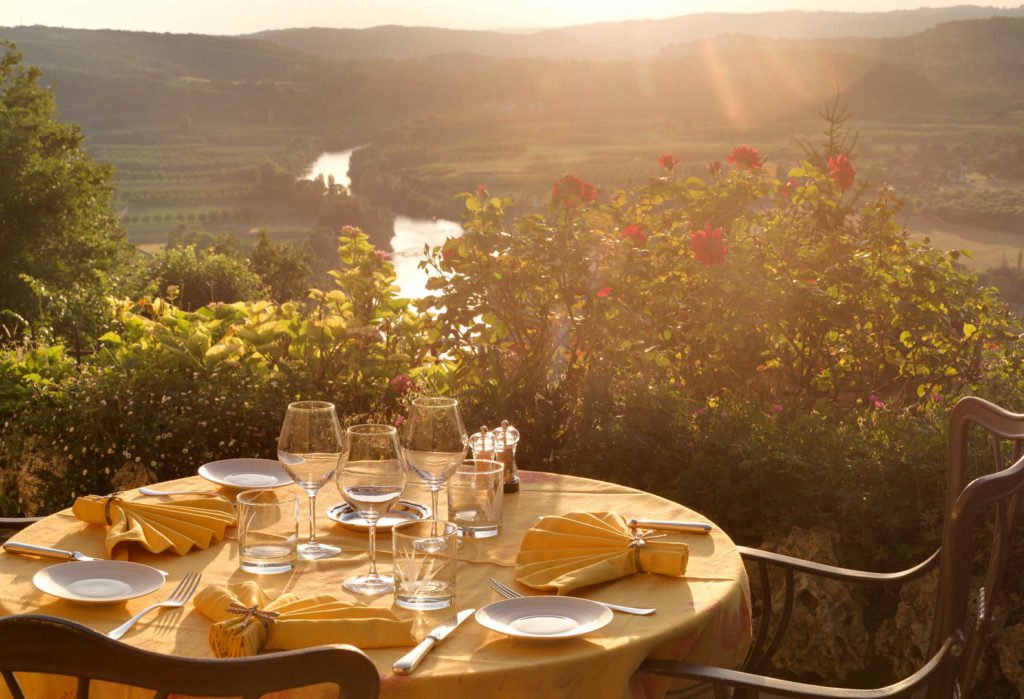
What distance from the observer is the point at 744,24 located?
14852 millimetres

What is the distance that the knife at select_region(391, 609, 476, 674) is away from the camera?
3.95ft

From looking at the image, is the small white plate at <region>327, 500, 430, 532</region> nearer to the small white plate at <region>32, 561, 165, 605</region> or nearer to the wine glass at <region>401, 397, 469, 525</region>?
the wine glass at <region>401, 397, 469, 525</region>

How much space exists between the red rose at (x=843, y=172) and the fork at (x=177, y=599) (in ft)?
11.2

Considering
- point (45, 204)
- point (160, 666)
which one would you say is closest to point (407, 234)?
point (160, 666)

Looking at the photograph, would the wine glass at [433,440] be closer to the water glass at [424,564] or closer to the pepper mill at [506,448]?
the water glass at [424,564]

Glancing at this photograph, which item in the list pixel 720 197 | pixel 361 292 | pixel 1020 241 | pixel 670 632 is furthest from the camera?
pixel 1020 241

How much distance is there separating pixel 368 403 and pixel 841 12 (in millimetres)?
12939

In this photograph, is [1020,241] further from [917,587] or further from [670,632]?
[670,632]

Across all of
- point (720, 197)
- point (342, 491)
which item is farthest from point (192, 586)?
point (720, 197)

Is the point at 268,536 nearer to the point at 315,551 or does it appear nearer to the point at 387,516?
the point at 315,551

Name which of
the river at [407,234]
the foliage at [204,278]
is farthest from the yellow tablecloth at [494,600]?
the foliage at [204,278]

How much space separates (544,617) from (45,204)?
18.6 meters

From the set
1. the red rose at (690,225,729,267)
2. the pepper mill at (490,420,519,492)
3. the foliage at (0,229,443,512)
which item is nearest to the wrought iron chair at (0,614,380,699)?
the pepper mill at (490,420,519,492)

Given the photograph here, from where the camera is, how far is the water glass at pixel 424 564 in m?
1.41
